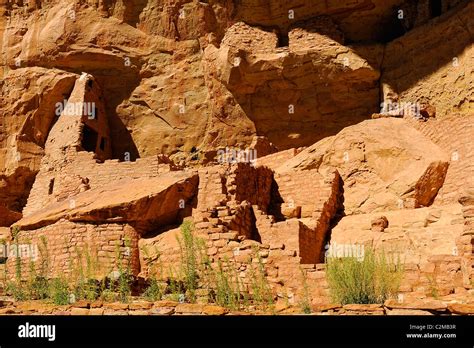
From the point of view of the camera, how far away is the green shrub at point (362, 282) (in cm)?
764

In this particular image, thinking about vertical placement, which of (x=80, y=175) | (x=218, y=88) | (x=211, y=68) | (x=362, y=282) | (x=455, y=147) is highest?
(x=211, y=68)

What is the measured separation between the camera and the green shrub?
7.64 meters

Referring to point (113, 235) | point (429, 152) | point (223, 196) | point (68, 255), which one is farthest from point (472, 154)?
point (68, 255)

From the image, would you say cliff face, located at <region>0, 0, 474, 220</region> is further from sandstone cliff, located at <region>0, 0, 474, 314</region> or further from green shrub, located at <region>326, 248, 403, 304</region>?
green shrub, located at <region>326, 248, 403, 304</region>

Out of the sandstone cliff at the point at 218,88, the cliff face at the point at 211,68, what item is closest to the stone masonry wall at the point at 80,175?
the sandstone cliff at the point at 218,88

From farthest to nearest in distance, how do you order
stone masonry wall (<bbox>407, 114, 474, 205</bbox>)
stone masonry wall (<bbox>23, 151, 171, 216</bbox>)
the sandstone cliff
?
stone masonry wall (<bbox>23, 151, 171, 216</bbox>), the sandstone cliff, stone masonry wall (<bbox>407, 114, 474, 205</bbox>)

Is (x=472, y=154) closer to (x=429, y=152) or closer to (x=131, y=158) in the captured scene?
(x=429, y=152)

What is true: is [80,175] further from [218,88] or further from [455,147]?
[455,147]

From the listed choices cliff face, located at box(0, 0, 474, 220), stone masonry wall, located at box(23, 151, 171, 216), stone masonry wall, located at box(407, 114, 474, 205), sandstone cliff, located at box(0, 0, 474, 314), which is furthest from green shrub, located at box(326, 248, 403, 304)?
cliff face, located at box(0, 0, 474, 220)

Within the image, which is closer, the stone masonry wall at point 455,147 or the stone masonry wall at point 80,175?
the stone masonry wall at point 455,147

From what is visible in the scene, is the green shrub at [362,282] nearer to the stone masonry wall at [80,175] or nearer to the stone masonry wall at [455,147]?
the stone masonry wall at [455,147]

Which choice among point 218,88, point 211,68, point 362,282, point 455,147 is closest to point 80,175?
point 218,88

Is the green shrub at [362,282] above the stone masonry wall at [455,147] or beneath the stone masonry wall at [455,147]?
beneath

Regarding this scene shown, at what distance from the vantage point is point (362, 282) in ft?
25.3
